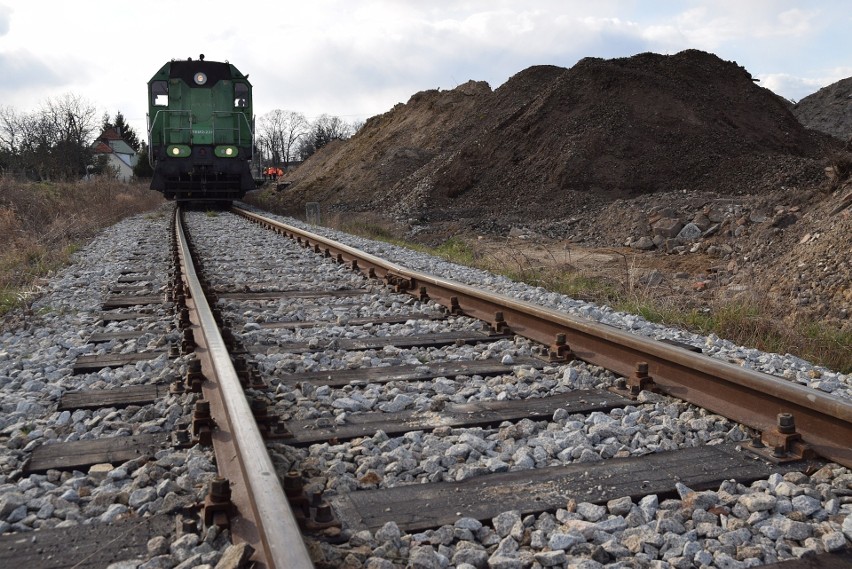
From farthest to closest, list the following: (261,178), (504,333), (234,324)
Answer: (261,178) → (234,324) → (504,333)

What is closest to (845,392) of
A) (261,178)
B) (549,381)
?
(549,381)

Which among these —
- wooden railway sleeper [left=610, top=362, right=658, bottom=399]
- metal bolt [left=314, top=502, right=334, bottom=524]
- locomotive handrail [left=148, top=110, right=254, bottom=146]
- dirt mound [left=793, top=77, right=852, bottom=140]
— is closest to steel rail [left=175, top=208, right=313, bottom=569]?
metal bolt [left=314, top=502, right=334, bottom=524]

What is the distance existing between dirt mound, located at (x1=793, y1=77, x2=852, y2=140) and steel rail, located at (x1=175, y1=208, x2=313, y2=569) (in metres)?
32.6

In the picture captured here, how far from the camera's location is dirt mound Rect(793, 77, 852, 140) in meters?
31.5

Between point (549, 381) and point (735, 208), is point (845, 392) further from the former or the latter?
point (735, 208)

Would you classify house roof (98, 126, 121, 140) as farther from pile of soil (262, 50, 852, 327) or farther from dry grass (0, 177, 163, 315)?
dry grass (0, 177, 163, 315)

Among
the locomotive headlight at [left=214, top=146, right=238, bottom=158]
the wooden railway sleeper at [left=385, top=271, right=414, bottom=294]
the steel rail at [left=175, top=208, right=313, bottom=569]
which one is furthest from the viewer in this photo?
the locomotive headlight at [left=214, top=146, right=238, bottom=158]

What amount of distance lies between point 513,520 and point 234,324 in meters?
3.67

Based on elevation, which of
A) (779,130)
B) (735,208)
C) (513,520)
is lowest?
(513,520)

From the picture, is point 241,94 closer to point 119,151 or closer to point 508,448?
point 508,448

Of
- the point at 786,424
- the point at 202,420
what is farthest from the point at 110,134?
the point at 786,424

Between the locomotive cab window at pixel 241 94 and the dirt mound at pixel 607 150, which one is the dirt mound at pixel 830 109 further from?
the locomotive cab window at pixel 241 94

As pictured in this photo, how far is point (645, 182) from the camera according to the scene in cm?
1959

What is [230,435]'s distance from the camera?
117 inches
